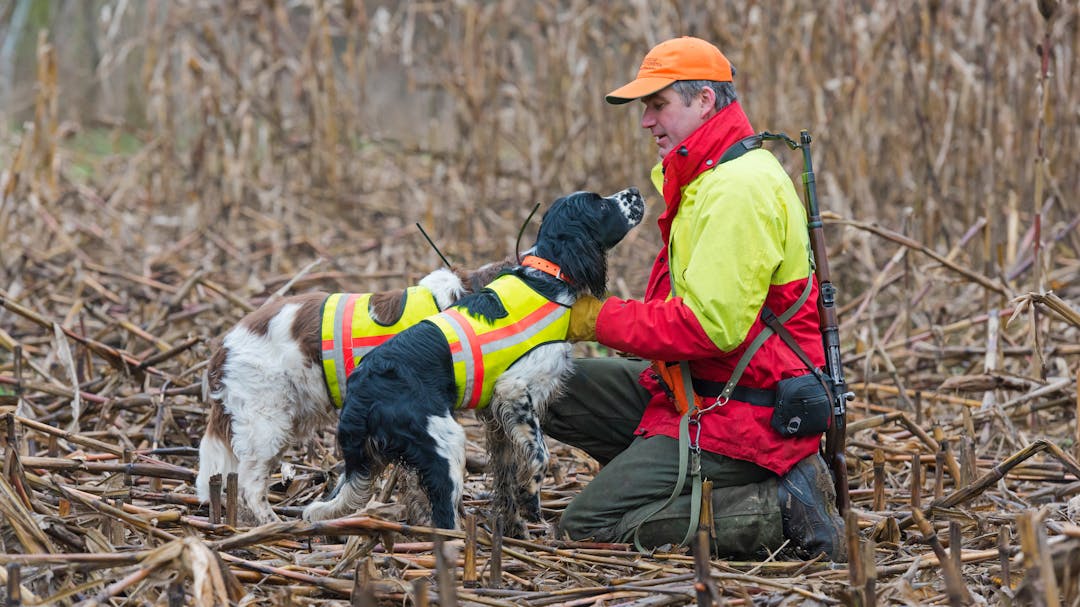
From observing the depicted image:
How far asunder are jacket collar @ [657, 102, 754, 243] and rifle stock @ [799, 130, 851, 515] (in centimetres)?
25

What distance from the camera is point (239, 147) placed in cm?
831

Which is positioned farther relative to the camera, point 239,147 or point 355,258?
point 239,147

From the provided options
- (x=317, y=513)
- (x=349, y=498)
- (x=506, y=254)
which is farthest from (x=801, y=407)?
(x=506, y=254)

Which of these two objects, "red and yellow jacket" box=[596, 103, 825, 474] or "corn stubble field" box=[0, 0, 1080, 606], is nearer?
"corn stubble field" box=[0, 0, 1080, 606]

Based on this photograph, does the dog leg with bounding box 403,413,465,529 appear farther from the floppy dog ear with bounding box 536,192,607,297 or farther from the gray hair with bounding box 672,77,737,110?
the gray hair with bounding box 672,77,737,110

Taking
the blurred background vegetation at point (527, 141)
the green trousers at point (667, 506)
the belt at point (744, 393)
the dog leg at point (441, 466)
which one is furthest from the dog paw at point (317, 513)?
the blurred background vegetation at point (527, 141)

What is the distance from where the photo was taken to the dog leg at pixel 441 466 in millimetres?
3539

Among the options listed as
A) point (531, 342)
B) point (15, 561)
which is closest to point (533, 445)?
point (531, 342)

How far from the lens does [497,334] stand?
147 inches

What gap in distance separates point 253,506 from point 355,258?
3.91 metres

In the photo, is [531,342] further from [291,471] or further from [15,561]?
[15,561]

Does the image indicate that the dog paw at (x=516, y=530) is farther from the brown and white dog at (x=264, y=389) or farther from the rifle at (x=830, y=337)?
the rifle at (x=830, y=337)

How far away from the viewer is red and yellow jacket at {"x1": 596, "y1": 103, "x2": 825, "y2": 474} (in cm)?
340

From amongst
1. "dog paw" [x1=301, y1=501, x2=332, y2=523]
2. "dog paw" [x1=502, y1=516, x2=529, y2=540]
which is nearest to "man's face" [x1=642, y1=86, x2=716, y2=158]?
"dog paw" [x1=502, y1=516, x2=529, y2=540]
